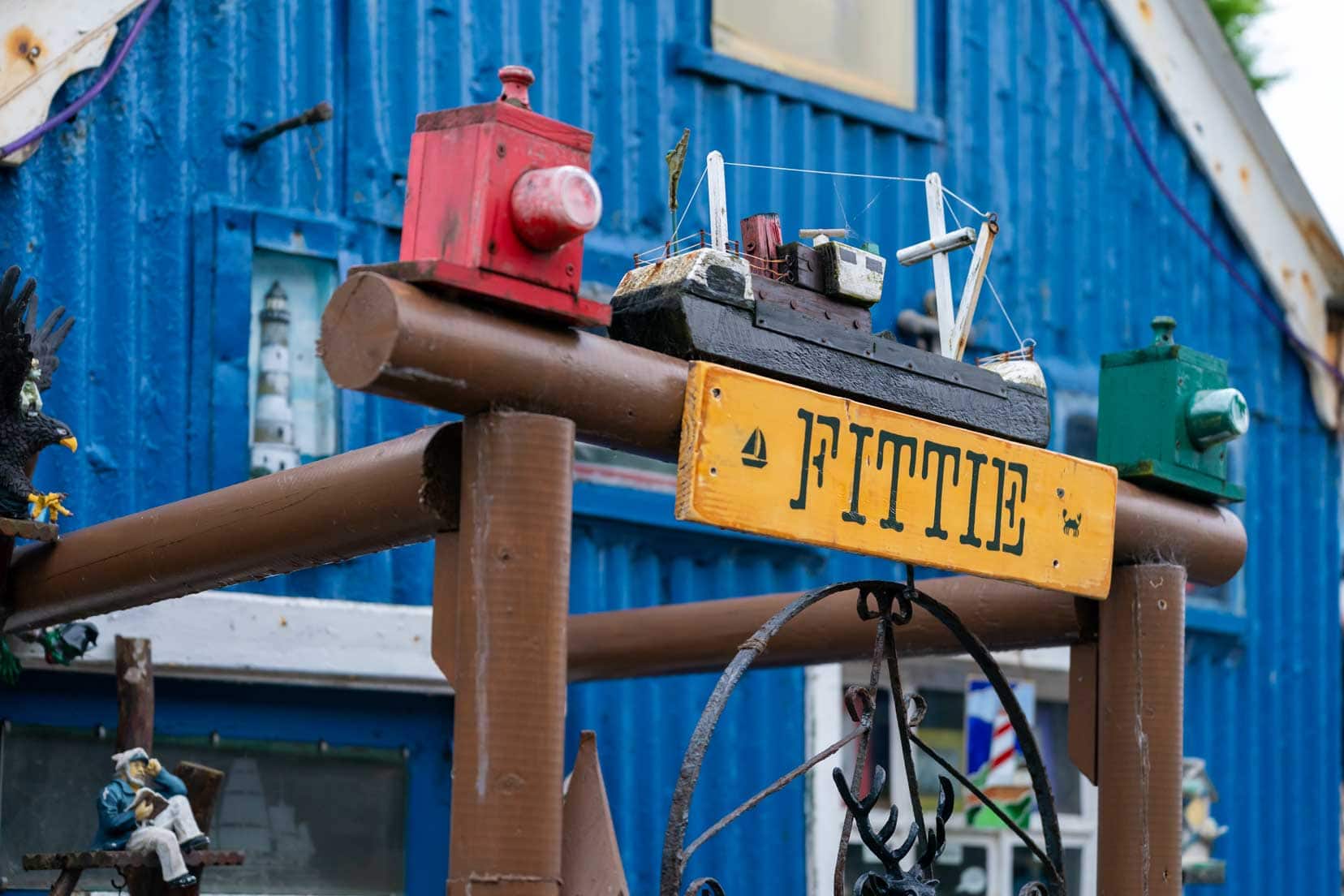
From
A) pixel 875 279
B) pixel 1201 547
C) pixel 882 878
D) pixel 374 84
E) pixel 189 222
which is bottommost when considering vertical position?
pixel 882 878

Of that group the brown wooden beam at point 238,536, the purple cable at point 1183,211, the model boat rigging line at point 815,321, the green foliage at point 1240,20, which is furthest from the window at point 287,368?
the green foliage at point 1240,20

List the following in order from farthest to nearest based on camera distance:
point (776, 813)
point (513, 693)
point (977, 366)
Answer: point (776, 813) → point (977, 366) → point (513, 693)

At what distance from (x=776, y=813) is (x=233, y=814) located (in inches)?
78.5

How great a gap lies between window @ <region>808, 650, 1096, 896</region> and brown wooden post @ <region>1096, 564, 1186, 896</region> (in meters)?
2.62

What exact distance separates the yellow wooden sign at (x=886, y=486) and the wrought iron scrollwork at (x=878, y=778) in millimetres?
155

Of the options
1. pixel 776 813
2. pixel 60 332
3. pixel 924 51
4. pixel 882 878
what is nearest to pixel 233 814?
pixel 60 332

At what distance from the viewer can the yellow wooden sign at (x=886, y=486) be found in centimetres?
344

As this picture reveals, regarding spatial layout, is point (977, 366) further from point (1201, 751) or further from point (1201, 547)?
point (1201, 751)

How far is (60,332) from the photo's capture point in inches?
198

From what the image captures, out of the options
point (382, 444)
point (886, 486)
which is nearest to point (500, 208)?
point (382, 444)

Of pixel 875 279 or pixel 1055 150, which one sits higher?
pixel 1055 150

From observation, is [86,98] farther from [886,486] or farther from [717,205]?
[886,486]

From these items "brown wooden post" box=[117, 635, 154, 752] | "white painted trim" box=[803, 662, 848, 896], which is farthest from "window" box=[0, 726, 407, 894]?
"white painted trim" box=[803, 662, 848, 896]

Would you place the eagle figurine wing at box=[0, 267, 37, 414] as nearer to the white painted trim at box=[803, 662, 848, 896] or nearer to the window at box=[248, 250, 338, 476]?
the window at box=[248, 250, 338, 476]
